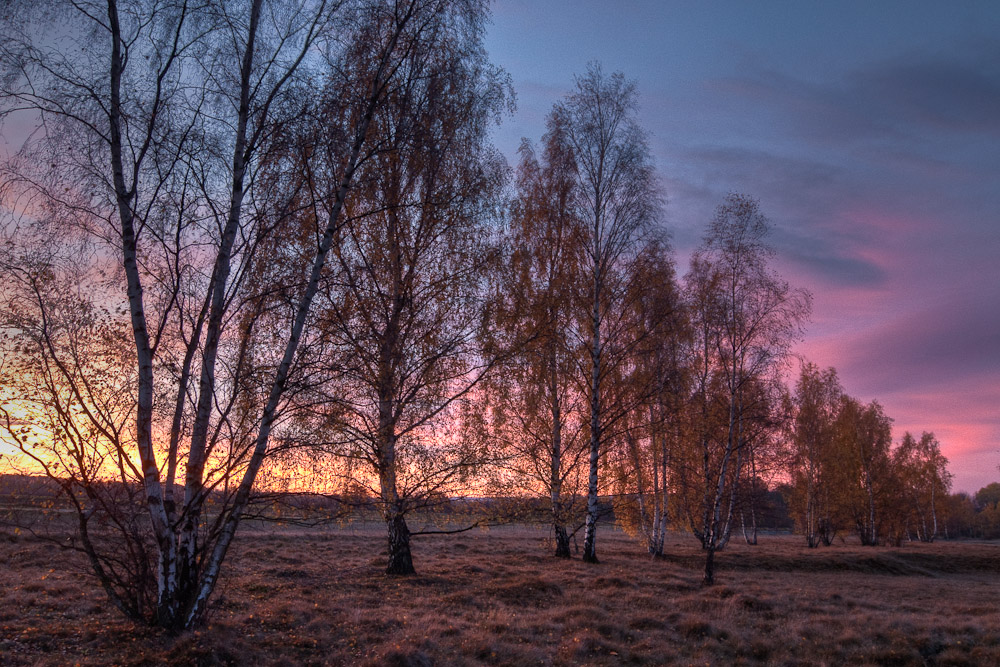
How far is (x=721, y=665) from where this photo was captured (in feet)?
28.2

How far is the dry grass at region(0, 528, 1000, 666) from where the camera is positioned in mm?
7305

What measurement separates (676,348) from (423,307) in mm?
10992

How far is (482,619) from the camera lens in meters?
9.90

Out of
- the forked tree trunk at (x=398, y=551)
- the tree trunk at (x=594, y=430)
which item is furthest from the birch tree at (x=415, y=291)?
the tree trunk at (x=594, y=430)

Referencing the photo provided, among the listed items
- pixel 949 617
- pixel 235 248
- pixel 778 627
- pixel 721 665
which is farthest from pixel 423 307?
pixel 949 617

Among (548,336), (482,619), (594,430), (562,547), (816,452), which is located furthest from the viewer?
(816,452)

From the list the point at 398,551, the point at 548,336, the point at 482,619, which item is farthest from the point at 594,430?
the point at 482,619

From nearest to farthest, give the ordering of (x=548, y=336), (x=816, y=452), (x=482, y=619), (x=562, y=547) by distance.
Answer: (x=482, y=619) < (x=548, y=336) < (x=562, y=547) < (x=816, y=452)

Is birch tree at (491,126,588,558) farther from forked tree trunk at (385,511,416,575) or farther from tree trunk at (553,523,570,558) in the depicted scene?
forked tree trunk at (385,511,416,575)

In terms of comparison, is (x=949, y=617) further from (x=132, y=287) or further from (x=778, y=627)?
(x=132, y=287)

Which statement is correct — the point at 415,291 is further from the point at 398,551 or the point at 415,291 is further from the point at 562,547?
the point at 562,547

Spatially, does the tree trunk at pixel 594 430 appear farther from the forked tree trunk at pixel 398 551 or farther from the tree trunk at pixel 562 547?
the forked tree trunk at pixel 398 551

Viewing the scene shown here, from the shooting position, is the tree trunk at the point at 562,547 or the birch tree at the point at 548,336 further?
the tree trunk at the point at 562,547

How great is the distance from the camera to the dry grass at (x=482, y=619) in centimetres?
730
